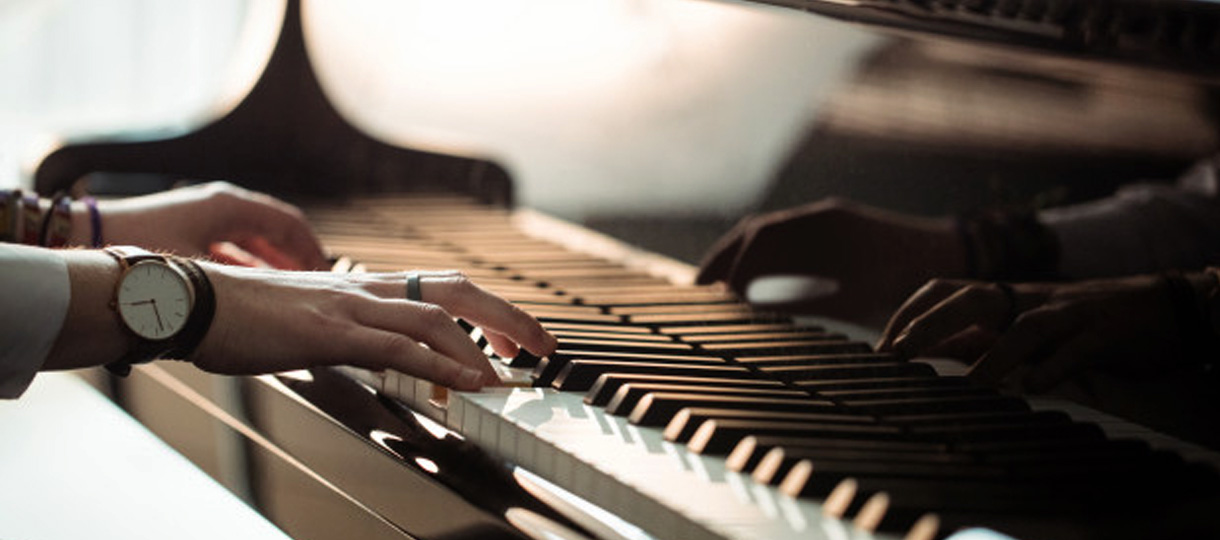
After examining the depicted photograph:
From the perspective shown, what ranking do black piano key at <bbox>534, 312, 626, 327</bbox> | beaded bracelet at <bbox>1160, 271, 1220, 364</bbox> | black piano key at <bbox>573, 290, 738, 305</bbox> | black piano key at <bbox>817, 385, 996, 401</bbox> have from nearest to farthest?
beaded bracelet at <bbox>1160, 271, 1220, 364</bbox>, black piano key at <bbox>817, 385, 996, 401</bbox>, black piano key at <bbox>534, 312, 626, 327</bbox>, black piano key at <bbox>573, 290, 738, 305</bbox>

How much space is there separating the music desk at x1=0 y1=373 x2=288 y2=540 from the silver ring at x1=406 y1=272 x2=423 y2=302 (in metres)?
0.51

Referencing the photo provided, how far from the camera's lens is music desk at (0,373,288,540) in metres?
2.15

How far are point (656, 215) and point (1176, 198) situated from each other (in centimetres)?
92

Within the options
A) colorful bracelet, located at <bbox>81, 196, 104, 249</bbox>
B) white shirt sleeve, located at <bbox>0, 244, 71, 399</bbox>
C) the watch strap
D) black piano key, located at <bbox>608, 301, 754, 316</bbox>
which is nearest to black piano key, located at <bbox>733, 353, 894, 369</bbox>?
black piano key, located at <bbox>608, 301, 754, 316</bbox>

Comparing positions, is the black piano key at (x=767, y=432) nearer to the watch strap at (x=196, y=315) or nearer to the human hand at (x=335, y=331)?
the human hand at (x=335, y=331)

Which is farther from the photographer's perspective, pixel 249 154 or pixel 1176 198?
pixel 249 154

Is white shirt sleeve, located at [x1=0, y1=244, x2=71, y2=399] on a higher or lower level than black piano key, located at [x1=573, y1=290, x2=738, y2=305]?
higher

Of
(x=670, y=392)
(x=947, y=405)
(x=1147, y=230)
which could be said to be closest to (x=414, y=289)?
(x=670, y=392)

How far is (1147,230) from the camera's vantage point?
124 centimetres

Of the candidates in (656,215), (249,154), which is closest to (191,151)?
(249,154)

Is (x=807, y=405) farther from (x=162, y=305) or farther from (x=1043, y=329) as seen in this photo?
(x=162, y=305)

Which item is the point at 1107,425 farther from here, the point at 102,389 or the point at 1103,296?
the point at 102,389

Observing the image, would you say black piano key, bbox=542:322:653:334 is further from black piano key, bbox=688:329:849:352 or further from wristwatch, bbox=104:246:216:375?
wristwatch, bbox=104:246:216:375

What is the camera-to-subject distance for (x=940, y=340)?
1358 mm
